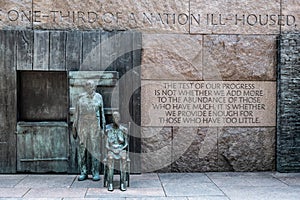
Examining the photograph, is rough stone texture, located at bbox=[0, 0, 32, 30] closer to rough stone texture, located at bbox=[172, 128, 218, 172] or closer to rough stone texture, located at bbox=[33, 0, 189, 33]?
rough stone texture, located at bbox=[33, 0, 189, 33]

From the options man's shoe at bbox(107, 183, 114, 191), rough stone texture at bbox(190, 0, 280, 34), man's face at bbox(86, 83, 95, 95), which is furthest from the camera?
rough stone texture at bbox(190, 0, 280, 34)

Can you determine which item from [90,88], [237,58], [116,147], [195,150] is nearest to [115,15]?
[90,88]

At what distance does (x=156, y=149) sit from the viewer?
21.9 feet

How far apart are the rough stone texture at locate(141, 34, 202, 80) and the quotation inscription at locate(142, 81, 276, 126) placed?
16cm

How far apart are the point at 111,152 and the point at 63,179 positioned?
1.17m

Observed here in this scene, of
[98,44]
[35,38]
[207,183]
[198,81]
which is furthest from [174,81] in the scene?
[35,38]

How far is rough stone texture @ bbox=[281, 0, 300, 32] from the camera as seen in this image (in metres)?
6.79

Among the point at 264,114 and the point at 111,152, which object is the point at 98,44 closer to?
the point at 111,152

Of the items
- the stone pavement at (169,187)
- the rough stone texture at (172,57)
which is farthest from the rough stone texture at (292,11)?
the stone pavement at (169,187)

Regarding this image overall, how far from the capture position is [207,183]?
582 centimetres

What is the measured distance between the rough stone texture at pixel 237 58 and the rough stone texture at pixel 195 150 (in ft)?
3.39

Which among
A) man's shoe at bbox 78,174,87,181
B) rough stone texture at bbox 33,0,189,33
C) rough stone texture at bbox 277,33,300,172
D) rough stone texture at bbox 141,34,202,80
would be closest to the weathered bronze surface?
man's shoe at bbox 78,174,87,181

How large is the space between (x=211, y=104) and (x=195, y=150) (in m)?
0.89

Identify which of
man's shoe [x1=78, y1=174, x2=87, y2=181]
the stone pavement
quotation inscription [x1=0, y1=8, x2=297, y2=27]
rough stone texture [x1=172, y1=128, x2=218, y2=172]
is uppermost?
quotation inscription [x1=0, y1=8, x2=297, y2=27]
